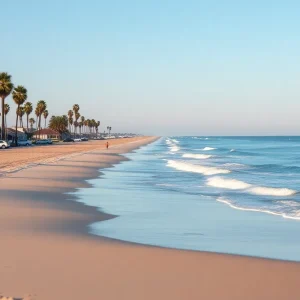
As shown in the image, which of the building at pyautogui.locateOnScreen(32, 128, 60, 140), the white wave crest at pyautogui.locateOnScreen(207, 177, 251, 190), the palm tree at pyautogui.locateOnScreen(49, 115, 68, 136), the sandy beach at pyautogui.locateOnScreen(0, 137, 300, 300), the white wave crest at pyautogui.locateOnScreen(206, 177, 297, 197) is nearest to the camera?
the sandy beach at pyautogui.locateOnScreen(0, 137, 300, 300)

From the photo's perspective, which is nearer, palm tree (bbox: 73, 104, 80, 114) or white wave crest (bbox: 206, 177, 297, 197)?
white wave crest (bbox: 206, 177, 297, 197)

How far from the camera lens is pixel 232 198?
20.8 m

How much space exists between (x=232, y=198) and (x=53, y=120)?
170m

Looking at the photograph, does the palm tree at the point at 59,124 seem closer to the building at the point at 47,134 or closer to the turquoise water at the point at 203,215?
the building at the point at 47,134

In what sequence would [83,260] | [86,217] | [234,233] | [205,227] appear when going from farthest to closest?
[86,217] → [205,227] → [234,233] → [83,260]

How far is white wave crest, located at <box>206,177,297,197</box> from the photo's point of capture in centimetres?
2264

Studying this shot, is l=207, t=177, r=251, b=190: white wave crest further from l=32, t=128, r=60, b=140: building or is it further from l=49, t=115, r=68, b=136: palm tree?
l=49, t=115, r=68, b=136: palm tree

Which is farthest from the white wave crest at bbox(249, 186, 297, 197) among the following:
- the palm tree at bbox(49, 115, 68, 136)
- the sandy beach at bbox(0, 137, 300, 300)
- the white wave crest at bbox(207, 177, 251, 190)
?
the palm tree at bbox(49, 115, 68, 136)

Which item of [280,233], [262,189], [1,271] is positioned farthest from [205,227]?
[262,189]

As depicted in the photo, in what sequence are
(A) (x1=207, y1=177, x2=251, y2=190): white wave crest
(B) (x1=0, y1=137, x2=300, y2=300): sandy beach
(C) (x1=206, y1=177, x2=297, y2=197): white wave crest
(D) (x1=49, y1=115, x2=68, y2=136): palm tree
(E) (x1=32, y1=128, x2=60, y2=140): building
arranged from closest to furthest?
(B) (x1=0, y1=137, x2=300, y2=300): sandy beach, (C) (x1=206, y1=177, x2=297, y2=197): white wave crest, (A) (x1=207, y1=177, x2=251, y2=190): white wave crest, (E) (x1=32, y1=128, x2=60, y2=140): building, (D) (x1=49, y1=115, x2=68, y2=136): palm tree

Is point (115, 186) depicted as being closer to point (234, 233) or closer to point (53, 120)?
point (234, 233)

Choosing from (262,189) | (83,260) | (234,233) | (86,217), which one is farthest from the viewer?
(262,189)

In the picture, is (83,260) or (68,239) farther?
(68,239)

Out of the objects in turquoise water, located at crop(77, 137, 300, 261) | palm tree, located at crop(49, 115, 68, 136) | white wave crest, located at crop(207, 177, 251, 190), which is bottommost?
white wave crest, located at crop(207, 177, 251, 190)
